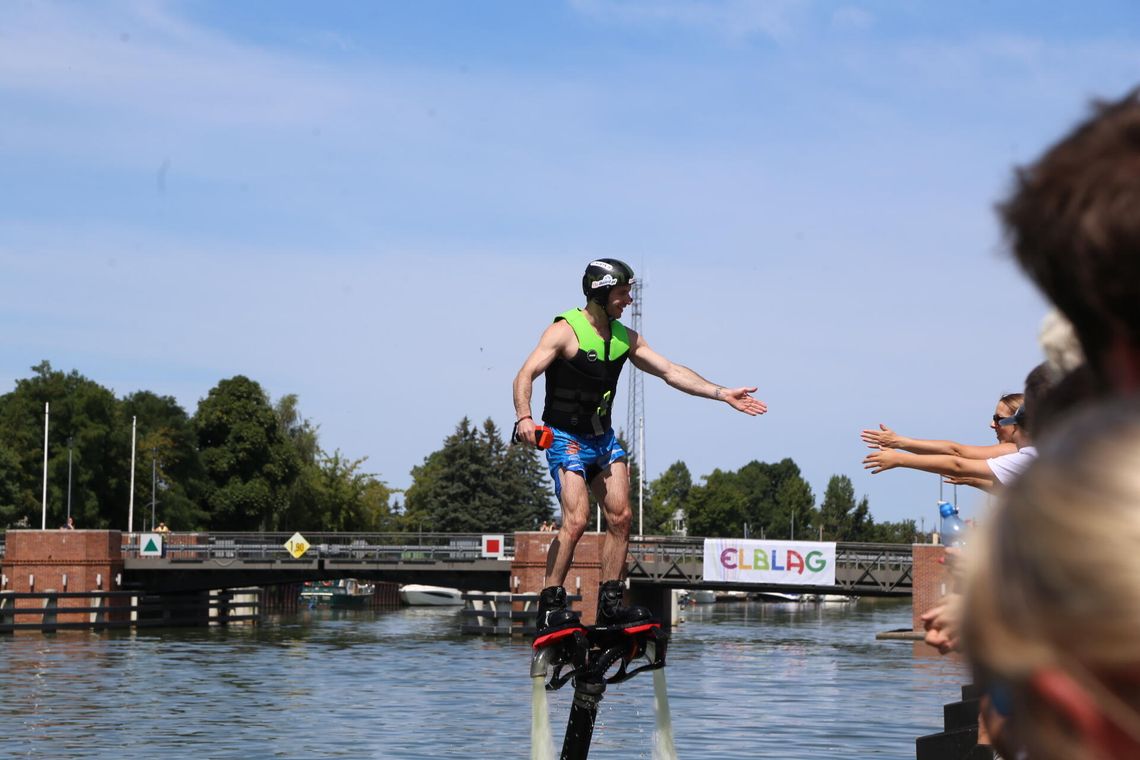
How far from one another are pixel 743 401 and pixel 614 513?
1065mm

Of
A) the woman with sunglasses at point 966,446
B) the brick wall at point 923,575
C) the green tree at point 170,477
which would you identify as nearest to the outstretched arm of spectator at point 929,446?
the woman with sunglasses at point 966,446

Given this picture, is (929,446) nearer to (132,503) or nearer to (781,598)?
(132,503)

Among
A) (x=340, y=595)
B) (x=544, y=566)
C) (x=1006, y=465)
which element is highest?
(x=1006, y=465)

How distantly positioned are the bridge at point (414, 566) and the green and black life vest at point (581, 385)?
4911 centimetres

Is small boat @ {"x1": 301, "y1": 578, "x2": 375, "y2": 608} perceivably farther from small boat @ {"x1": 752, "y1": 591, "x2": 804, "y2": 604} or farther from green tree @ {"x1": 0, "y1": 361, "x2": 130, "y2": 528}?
small boat @ {"x1": 752, "y1": 591, "x2": 804, "y2": 604}

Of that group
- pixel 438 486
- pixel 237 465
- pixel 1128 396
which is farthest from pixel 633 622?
pixel 438 486

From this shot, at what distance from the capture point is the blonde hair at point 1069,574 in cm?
123

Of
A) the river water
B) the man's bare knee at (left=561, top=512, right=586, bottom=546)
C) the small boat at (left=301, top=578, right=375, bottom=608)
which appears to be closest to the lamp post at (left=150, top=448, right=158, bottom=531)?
the small boat at (left=301, top=578, right=375, bottom=608)

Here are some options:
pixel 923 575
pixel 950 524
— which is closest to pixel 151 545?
pixel 923 575

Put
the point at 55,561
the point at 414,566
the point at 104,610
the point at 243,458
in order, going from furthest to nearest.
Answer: the point at 243,458
the point at 414,566
the point at 55,561
the point at 104,610

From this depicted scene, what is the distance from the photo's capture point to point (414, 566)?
59625 millimetres

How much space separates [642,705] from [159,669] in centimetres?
1072

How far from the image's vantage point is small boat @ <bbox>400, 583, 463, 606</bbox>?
106 m

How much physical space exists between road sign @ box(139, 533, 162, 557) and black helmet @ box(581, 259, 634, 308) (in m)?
52.9
